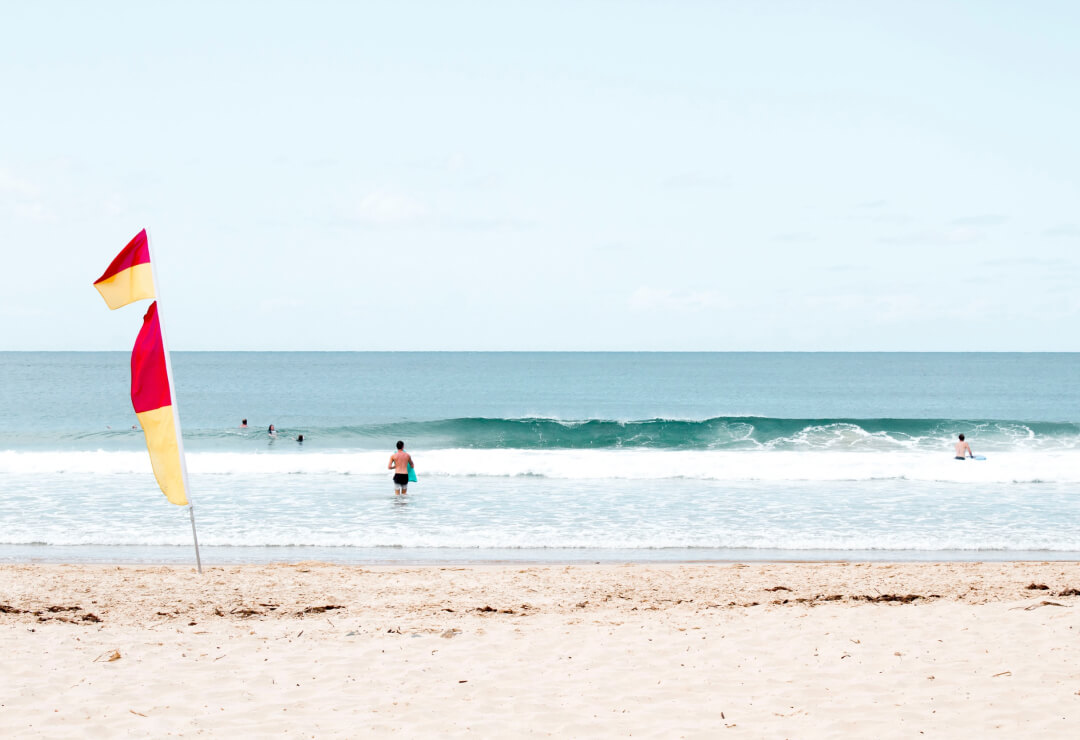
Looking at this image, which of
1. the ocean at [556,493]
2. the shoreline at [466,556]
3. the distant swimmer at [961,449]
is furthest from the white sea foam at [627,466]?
the shoreline at [466,556]

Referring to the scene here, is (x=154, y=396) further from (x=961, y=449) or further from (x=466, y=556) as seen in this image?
(x=961, y=449)

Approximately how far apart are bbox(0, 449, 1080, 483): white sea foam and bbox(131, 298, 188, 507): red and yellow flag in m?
13.8

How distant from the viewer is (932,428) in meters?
37.3

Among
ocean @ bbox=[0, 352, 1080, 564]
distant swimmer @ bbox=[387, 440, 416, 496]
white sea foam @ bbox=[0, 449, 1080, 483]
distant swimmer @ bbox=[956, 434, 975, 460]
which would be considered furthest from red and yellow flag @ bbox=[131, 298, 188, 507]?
distant swimmer @ bbox=[956, 434, 975, 460]

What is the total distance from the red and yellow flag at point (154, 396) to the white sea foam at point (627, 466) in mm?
13756

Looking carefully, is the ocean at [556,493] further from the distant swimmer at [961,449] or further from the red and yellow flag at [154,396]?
the red and yellow flag at [154,396]

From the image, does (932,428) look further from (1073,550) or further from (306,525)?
(306,525)

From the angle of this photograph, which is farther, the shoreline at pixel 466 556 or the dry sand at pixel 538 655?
the shoreline at pixel 466 556

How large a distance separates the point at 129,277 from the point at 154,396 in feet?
4.27

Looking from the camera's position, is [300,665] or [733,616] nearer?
[300,665]

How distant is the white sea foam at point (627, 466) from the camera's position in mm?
22109

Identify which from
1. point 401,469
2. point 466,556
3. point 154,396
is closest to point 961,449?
point 401,469

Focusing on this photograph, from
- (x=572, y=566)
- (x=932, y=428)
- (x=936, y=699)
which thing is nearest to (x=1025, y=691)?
(x=936, y=699)

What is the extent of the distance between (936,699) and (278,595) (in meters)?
6.58
